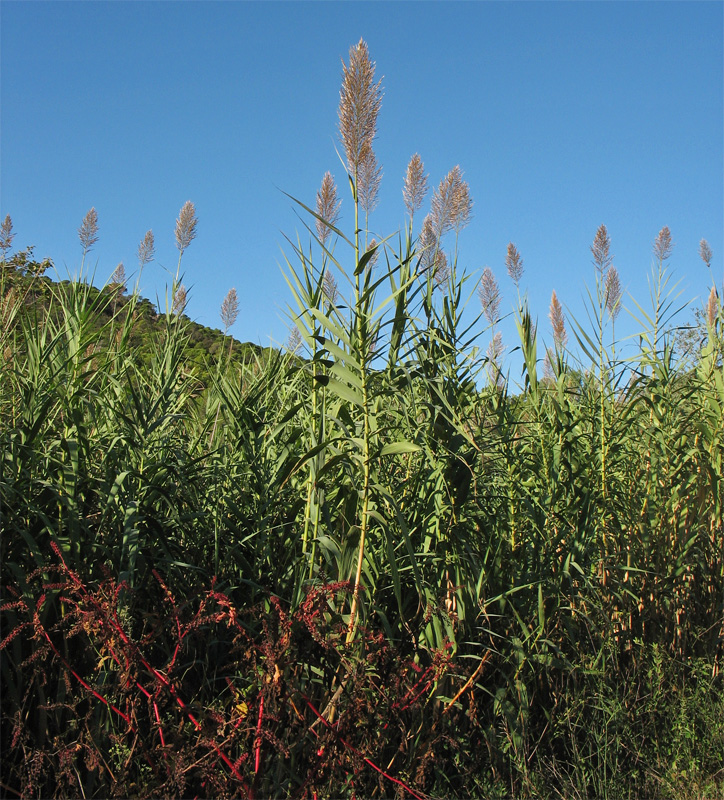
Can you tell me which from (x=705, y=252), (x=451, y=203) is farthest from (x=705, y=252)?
(x=451, y=203)

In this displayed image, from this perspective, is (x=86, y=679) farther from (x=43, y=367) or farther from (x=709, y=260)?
(x=709, y=260)

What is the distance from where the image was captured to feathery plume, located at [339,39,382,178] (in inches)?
85.1

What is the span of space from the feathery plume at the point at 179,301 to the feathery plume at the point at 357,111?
1134 millimetres

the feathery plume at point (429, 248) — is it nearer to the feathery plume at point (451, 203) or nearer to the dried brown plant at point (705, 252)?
the feathery plume at point (451, 203)

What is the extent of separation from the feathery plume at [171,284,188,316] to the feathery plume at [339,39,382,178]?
44.6 inches

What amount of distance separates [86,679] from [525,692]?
1.75m

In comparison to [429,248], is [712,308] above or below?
above

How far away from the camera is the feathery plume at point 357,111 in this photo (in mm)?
2162

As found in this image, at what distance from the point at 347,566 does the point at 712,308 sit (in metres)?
3.46

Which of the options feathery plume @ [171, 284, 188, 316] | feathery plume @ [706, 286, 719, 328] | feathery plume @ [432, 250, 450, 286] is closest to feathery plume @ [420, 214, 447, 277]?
feathery plume @ [432, 250, 450, 286]

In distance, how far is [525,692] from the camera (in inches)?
101

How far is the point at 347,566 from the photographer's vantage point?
2.17 meters

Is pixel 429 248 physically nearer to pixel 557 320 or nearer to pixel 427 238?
pixel 427 238

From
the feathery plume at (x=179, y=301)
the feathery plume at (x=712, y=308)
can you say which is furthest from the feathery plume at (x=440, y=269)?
the feathery plume at (x=712, y=308)
